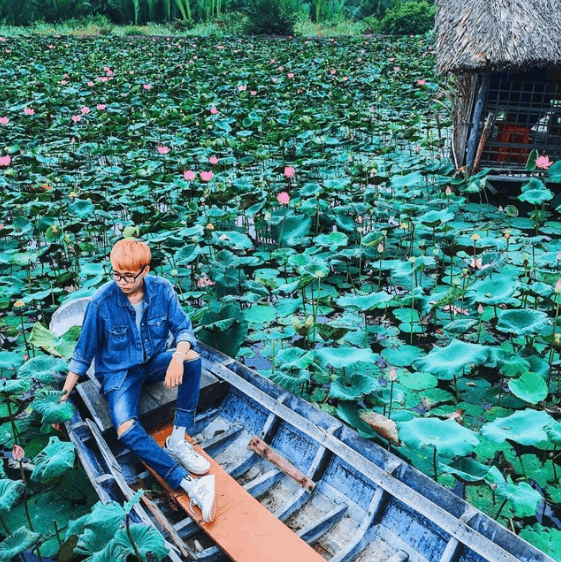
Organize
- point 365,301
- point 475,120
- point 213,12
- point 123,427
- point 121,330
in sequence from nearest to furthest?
point 123,427
point 121,330
point 365,301
point 475,120
point 213,12

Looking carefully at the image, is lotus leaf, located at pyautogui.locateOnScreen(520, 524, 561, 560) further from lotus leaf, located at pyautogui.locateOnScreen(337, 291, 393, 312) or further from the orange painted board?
lotus leaf, located at pyautogui.locateOnScreen(337, 291, 393, 312)

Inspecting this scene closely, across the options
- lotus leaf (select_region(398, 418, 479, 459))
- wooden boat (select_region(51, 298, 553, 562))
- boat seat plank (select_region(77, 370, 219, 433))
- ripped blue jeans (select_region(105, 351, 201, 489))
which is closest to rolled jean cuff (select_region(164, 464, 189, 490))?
ripped blue jeans (select_region(105, 351, 201, 489))

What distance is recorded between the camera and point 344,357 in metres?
3.19

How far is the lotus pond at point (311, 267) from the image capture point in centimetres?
281

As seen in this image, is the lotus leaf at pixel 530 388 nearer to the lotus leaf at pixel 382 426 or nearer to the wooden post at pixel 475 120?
the lotus leaf at pixel 382 426

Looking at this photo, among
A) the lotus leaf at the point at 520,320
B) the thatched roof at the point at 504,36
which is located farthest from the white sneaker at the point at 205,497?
the thatched roof at the point at 504,36

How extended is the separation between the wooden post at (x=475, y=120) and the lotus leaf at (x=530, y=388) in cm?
382

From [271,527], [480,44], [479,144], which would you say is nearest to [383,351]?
[271,527]

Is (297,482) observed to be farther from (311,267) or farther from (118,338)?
(311,267)

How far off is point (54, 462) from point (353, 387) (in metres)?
1.46

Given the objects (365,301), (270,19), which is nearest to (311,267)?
(365,301)

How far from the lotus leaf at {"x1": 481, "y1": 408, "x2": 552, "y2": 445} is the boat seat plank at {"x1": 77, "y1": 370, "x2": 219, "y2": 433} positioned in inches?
58.0

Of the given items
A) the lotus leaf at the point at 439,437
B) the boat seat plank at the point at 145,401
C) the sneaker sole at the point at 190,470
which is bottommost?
the sneaker sole at the point at 190,470

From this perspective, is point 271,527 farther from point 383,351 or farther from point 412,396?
point 383,351
